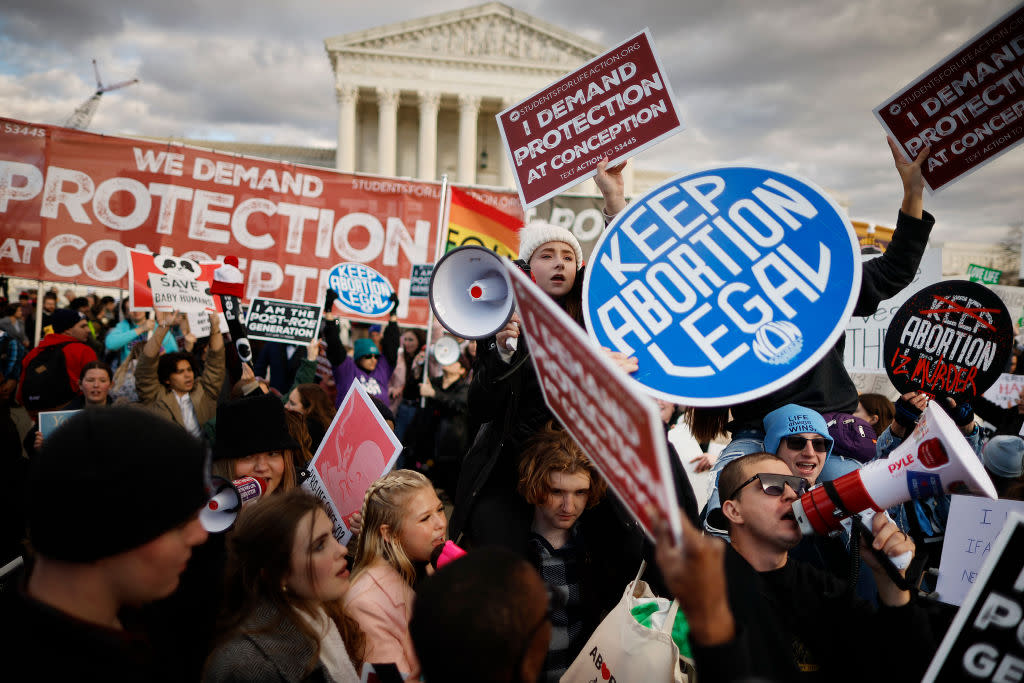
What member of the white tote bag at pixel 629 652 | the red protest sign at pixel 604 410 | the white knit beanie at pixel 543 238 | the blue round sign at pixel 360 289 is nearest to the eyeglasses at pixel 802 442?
the white tote bag at pixel 629 652

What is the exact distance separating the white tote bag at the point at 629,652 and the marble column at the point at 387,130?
4836cm

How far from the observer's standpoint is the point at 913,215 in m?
2.36

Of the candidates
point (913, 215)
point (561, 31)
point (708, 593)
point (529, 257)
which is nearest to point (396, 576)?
point (529, 257)

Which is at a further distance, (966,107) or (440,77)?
(440,77)

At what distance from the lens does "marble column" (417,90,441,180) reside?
48.5 meters

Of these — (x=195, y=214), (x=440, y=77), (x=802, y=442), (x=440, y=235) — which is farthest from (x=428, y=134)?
(x=802, y=442)

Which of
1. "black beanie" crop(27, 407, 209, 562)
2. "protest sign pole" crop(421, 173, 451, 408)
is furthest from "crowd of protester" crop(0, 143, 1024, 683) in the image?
"protest sign pole" crop(421, 173, 451, 408)

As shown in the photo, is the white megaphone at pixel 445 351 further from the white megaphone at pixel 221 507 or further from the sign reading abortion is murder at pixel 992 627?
the sign reading abortion is murder at pixel 992 627

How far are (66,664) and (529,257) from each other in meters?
2.08

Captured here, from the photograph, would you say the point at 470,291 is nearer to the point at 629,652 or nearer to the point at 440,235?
the point at 629,652

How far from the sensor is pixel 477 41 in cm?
5053

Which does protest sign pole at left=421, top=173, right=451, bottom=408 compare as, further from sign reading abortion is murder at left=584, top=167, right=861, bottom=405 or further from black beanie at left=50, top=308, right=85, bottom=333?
sign reading abortion is murder at left=584, top=167, right=861, bottom=405

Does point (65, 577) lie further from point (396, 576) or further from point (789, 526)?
point (789, 526)

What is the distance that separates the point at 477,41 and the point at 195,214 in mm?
46992
